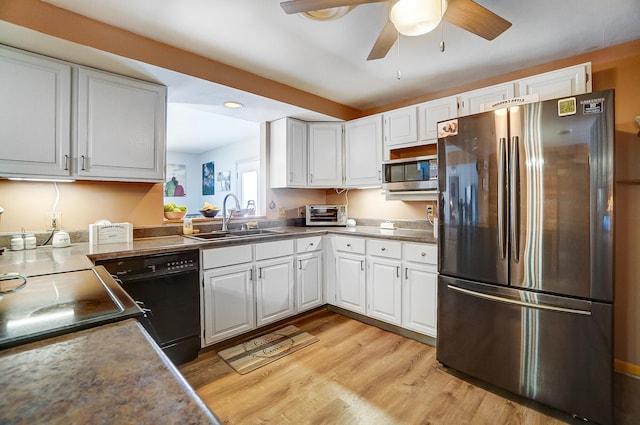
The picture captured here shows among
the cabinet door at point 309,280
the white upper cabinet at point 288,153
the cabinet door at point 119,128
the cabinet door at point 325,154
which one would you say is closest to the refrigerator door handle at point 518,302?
the cabinet door at point 309,280

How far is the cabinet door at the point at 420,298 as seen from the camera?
244 cm

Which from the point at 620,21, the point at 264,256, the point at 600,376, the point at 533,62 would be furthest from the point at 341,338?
the point at 620,21

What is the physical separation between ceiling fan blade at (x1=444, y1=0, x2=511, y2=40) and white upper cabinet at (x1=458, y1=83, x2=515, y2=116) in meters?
0.81

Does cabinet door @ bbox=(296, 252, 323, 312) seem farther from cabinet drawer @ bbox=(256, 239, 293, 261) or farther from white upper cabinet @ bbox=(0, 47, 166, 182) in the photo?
white upper cabinet @ bbox=(0, 47, 166, 182)

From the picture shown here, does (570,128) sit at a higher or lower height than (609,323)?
higher

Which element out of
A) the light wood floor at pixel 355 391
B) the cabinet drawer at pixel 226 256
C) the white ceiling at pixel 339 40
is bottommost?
the light wood floor at pixel 355 391

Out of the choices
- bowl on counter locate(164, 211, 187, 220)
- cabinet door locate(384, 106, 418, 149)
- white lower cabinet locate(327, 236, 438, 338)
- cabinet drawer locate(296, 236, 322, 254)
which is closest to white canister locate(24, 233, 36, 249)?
bowl on counter locate(164, 211, 187, 220)

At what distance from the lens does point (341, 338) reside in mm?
2664

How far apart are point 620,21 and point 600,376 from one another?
217 cm

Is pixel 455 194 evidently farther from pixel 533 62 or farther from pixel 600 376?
pixel 533 62

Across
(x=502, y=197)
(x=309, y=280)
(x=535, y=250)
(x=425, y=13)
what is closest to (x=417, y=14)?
(x=425, y=13)

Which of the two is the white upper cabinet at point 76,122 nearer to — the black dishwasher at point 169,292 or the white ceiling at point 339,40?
the white ceiling at point 339,40

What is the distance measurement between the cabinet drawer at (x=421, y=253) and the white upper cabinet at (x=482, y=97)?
117 centimetres

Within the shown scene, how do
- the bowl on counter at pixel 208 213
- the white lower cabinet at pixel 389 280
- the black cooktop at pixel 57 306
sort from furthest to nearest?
the bowl on counter at pixel 208 213 → the white lower cabinet at pixel 389 280 → the black cooktop at pixel 57 306
